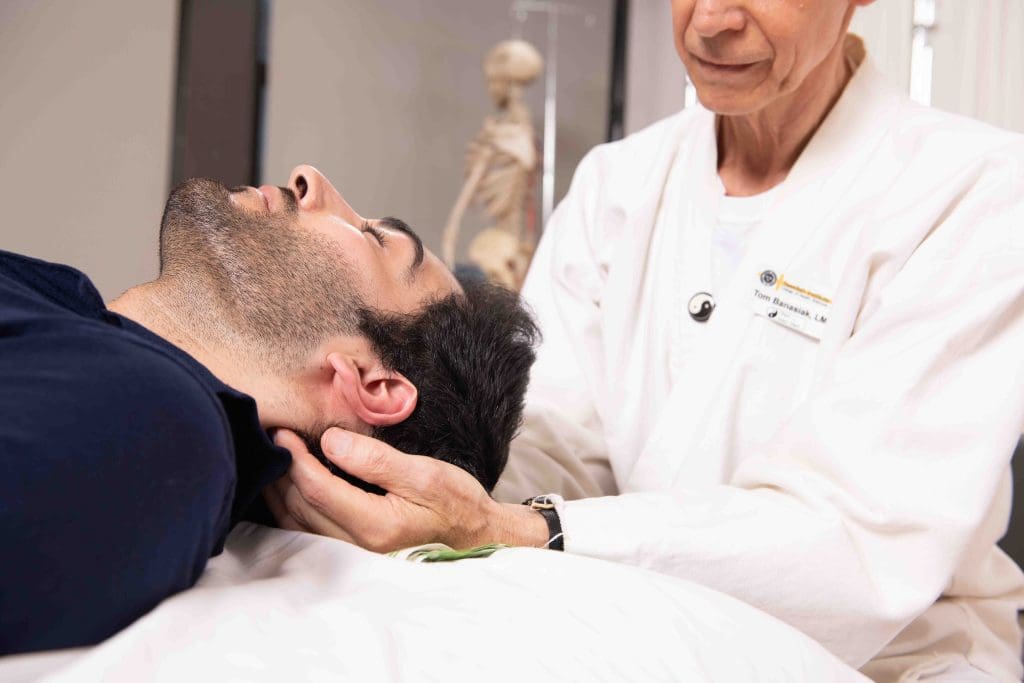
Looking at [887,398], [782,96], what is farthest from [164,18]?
[887,398]

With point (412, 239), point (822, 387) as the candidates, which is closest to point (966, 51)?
point (822, 387)

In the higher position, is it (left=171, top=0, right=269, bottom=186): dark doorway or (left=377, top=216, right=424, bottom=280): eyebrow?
(left=171, top=0, right=269, bottom=186): dark doorway

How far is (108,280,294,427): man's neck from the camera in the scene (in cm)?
133

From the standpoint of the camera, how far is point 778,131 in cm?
188

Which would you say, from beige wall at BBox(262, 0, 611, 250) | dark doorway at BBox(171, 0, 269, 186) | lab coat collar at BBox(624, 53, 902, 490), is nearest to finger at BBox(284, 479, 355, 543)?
lab coat collar at BBox(624, 53, 902, 490)

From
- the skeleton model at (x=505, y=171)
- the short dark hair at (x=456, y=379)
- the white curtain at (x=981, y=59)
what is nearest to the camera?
the short dark hair at (x=456, y=379)

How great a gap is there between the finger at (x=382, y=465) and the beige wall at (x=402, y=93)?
10.9ft

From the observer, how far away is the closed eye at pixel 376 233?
5.09 ft

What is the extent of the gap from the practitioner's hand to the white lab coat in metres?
0.18

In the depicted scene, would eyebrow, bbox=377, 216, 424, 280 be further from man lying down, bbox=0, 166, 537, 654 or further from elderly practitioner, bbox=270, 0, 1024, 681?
elderly practitioner, bbox=270, 0, 1024, 681

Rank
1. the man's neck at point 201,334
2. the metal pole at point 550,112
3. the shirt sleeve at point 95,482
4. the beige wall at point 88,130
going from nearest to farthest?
the shirt sleeve at point 95,482, the man's neck at point 201,334, the beige wall at point 88,130, the metal pole at point 550,112

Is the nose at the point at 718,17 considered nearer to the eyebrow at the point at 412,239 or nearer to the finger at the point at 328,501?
the eyebrow at the point at 412,239

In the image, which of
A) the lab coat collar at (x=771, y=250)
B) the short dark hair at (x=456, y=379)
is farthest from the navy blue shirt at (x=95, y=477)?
the lab coat collar at (x=771, y=250)

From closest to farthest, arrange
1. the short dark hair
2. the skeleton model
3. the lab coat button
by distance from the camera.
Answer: the short dark hair
the lab coat button
the skeleton model
